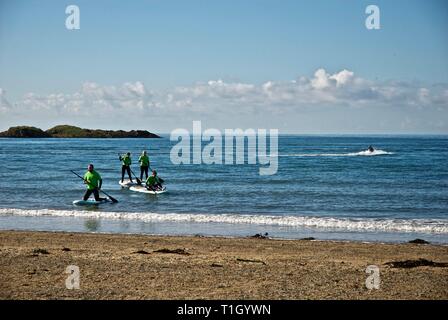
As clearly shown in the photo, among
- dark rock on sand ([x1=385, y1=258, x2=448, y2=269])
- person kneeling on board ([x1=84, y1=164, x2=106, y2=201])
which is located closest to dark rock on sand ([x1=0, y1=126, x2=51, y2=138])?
person kneeling on board ([x1=84, y1=164, x2=106, y2=201])

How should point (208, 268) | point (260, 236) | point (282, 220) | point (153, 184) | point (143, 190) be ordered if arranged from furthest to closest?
point (143, 190)
point (153, 184)
point (282, 220)
point (260, 236)
point (208, 268)

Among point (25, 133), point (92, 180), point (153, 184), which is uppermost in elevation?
point (25, 133)

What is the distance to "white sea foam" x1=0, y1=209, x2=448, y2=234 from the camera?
17000mm

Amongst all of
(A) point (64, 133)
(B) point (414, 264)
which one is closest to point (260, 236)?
(B) point (414, 264)

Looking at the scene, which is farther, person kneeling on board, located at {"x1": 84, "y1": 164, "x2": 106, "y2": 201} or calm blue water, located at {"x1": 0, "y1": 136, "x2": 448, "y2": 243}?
person kneeling on board, located at {"x1": 84, "y1": 164, "x2": 106, "y2": 201}

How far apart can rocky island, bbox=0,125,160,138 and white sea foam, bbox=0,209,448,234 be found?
135 metres

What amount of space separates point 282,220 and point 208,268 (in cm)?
831

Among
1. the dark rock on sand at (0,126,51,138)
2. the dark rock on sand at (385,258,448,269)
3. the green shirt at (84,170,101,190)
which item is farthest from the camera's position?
the dark rock on sand at (0,126,51,138)

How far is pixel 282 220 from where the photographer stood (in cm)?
1819

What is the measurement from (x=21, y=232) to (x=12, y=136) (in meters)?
145

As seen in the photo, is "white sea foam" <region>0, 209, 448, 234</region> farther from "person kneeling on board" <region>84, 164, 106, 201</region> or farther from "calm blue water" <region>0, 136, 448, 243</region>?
"person kneeling on board" <region>84, 164, 106, 201</region>

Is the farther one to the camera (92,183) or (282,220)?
(92,183)

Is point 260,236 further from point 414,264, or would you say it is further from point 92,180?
point 92,180

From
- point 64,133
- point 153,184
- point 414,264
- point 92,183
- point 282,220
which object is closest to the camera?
point 414,264
